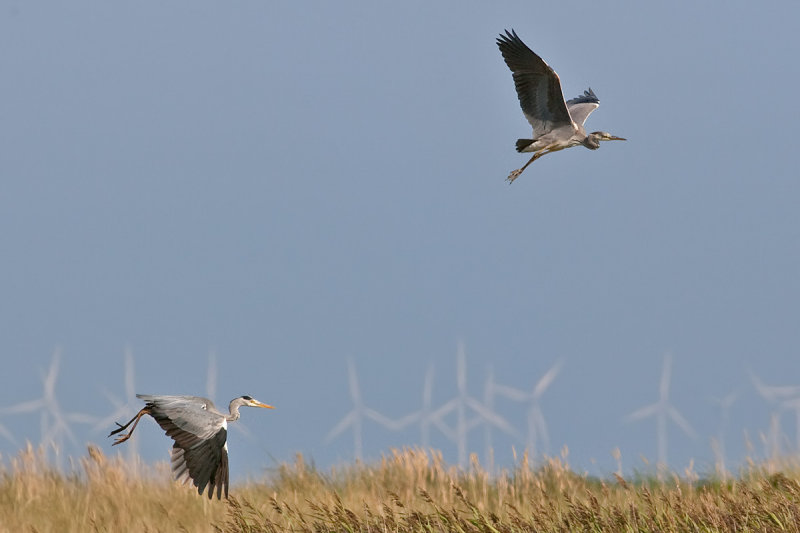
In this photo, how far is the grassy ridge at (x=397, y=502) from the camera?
7.71m

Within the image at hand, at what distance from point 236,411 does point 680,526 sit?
334 cm

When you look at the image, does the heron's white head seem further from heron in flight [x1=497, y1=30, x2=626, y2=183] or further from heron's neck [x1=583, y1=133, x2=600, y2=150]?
heron's neck [x1=583, y1=133, x2=600, y2=150]

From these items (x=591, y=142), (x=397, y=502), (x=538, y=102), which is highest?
(x=538, y=102)

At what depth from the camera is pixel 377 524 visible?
8180mm

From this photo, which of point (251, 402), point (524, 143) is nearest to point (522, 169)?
point (524, 143)

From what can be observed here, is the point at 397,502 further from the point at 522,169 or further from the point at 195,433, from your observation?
the point at 522,169

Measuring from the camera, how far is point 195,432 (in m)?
7.85

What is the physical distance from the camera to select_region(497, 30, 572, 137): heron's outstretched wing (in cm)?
1066

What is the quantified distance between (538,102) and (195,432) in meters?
4.98

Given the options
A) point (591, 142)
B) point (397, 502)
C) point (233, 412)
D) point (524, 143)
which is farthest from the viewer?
point (591, 142)

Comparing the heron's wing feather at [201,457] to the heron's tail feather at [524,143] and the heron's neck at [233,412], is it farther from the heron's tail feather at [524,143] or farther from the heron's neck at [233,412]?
the heron's tail feather at [524,143]

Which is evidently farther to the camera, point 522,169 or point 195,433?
point 522,169

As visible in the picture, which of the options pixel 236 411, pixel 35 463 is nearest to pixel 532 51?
pixel 236 411

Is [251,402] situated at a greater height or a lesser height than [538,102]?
lesser
